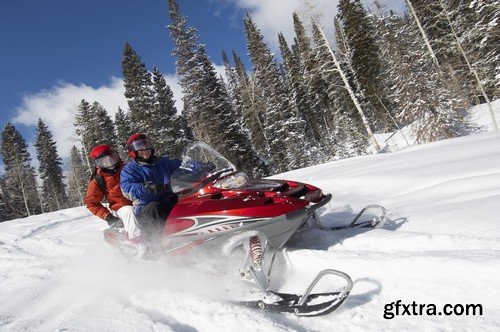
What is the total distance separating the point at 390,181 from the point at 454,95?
54.0 feet

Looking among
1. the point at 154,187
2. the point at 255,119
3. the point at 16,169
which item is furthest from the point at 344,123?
the point at 16,169

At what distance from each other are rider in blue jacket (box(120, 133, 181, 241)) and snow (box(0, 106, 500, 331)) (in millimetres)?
682

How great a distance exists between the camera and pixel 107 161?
18.0 ft

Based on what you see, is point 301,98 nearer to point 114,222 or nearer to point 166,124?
point 166,124

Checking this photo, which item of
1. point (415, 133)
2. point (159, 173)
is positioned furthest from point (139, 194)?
point (415, 133)

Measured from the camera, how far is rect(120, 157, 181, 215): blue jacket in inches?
182

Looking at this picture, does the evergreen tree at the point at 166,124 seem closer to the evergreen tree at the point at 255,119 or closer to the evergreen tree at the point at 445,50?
the evergreen tree at the point at 255,119

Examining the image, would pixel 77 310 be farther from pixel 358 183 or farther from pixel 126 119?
pixel 126 119

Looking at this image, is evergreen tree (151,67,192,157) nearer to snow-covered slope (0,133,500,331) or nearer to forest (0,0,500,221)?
forest (0,0,500,221)

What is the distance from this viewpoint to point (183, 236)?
14.0 feet

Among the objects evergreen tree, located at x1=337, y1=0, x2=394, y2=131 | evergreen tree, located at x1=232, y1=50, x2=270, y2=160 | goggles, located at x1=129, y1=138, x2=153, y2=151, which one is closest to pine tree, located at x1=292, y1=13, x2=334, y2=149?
evergreen tree, located at x1=337, y1=0, x2=394, y2=131

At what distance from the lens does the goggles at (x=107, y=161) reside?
5.39 meters

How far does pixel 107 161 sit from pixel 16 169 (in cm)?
3999

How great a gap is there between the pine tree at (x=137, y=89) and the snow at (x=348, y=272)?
19.6 metres
